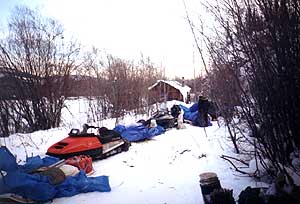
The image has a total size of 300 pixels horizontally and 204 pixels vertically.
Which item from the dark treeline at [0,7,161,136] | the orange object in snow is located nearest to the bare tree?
the dark treeline at [0,7,161,136]

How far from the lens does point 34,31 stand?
12461 millimetres

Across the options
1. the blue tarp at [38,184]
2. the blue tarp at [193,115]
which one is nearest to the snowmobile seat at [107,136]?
the blue tarp at [38,184]

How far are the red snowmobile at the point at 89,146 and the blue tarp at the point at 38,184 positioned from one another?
3.40 feet

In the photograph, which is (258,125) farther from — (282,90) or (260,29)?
(260,29)

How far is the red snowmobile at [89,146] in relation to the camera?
5.36 meters

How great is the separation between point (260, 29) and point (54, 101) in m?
11.5

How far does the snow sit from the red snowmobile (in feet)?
0.57

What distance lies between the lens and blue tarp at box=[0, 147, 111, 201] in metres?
3.59

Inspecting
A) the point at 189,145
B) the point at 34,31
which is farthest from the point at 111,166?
the point at 34,31

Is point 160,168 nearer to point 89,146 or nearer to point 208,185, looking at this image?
point 89,146

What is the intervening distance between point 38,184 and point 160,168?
2068 mm

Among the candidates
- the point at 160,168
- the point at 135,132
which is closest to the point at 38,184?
the point at 160,168

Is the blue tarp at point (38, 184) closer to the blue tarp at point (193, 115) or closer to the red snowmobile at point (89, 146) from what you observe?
the red snowmobile at point (89, 146)

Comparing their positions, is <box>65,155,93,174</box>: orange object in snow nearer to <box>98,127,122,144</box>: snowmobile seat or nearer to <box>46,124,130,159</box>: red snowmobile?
<box>46,124,130,159</box>: red snowmobile
